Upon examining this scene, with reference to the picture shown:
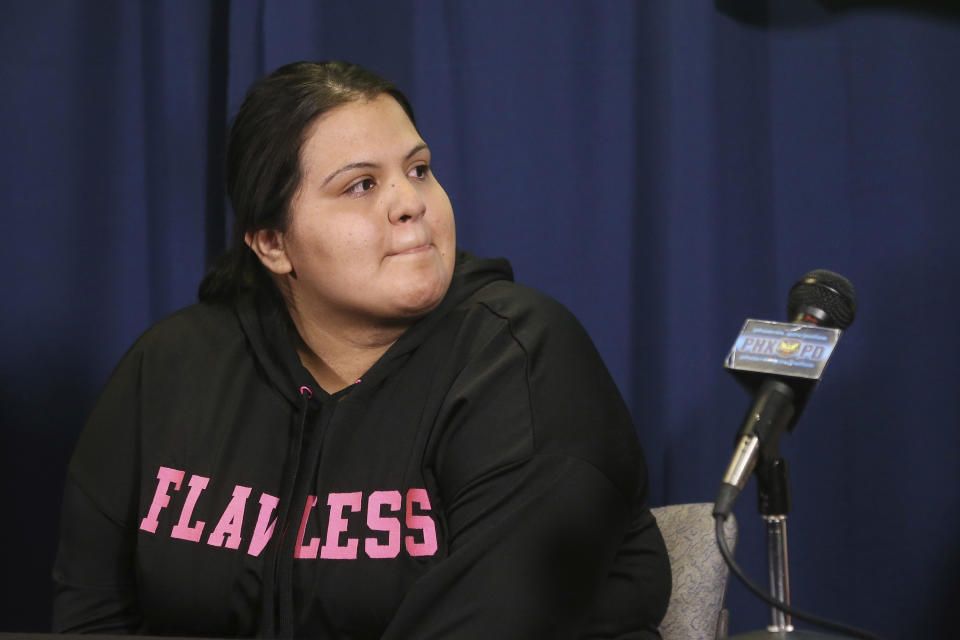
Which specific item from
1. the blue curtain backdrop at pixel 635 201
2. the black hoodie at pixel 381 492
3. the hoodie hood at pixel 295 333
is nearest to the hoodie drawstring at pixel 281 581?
the black hoodie at pixel 381 492

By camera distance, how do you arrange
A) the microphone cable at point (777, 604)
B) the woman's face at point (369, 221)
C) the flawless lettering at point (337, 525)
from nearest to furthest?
the microphone cable at point (777, 604)
the flawless lettering at point (337, 525)
the woman's face at point (369, 221)

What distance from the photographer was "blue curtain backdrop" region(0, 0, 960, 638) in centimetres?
186

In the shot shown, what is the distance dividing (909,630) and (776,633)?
1.18 metres

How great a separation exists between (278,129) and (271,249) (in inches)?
7.5

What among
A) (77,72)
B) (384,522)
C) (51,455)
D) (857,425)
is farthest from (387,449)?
(77,72)

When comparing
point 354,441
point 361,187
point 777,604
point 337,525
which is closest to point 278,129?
point 361,187

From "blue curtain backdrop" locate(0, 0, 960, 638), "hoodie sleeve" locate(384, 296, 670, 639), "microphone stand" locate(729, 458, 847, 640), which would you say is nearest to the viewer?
"microphone stand" locate(729, 458, 847, 640)

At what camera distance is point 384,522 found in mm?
1340

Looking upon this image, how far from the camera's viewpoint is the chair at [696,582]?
1.42 m

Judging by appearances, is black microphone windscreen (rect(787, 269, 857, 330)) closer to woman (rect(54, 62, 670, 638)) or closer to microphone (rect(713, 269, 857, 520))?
microphone (rect(713, 269, 857, 520))

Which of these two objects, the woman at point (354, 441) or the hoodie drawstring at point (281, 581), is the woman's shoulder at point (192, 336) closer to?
the woman at point (354, 441)

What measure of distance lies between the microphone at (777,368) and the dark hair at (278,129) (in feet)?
2.73

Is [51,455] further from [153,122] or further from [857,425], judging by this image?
[857,425]

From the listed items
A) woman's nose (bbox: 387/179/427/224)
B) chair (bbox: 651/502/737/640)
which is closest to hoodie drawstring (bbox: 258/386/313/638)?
woman's nose (bbox: 387/179/427/224)
